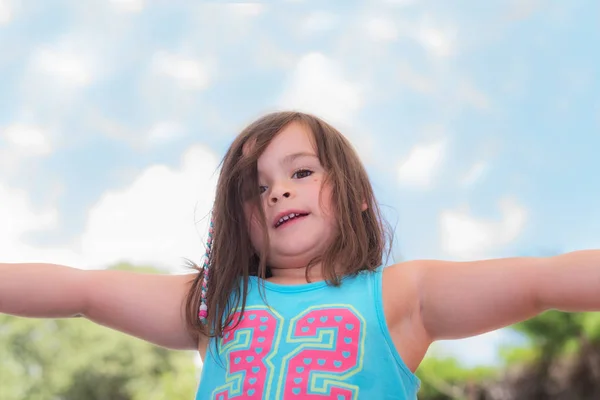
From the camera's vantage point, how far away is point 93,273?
1160 millimetres

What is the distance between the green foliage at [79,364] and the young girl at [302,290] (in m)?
8.27

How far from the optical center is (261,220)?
47.3 inches

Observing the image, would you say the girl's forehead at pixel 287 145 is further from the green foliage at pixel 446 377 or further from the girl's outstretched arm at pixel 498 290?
the green foliage at pixel 446 377

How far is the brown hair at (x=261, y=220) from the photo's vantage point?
114 cm

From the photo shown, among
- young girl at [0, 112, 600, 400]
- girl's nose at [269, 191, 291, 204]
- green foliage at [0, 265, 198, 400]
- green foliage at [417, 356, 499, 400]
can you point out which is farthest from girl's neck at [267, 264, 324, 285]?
green foliage at [0, 265, 198, 400]

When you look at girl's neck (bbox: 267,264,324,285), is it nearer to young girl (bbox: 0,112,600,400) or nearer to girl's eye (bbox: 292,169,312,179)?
young girl (bbox: 0,112,600,400)

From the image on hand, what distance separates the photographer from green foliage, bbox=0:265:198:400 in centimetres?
938

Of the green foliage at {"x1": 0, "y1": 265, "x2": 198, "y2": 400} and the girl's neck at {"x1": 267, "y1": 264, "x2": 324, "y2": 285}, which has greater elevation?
the green foliage at {"x1": 0, "y1": 265, "x2": 198, "y2": 400}

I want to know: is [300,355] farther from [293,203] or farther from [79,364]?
[79,364]

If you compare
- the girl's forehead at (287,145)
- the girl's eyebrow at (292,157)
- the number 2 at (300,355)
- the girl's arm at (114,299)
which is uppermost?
the girl's forehead at (287,145)

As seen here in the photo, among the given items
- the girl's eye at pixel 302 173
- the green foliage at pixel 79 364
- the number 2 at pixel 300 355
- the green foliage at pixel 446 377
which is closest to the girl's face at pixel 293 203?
the girl's eye at pixel 302 173

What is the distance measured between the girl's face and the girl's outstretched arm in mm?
161

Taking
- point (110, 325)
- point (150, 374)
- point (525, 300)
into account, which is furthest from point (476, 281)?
point (150, 374)

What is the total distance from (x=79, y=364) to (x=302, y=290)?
29.7 ft
